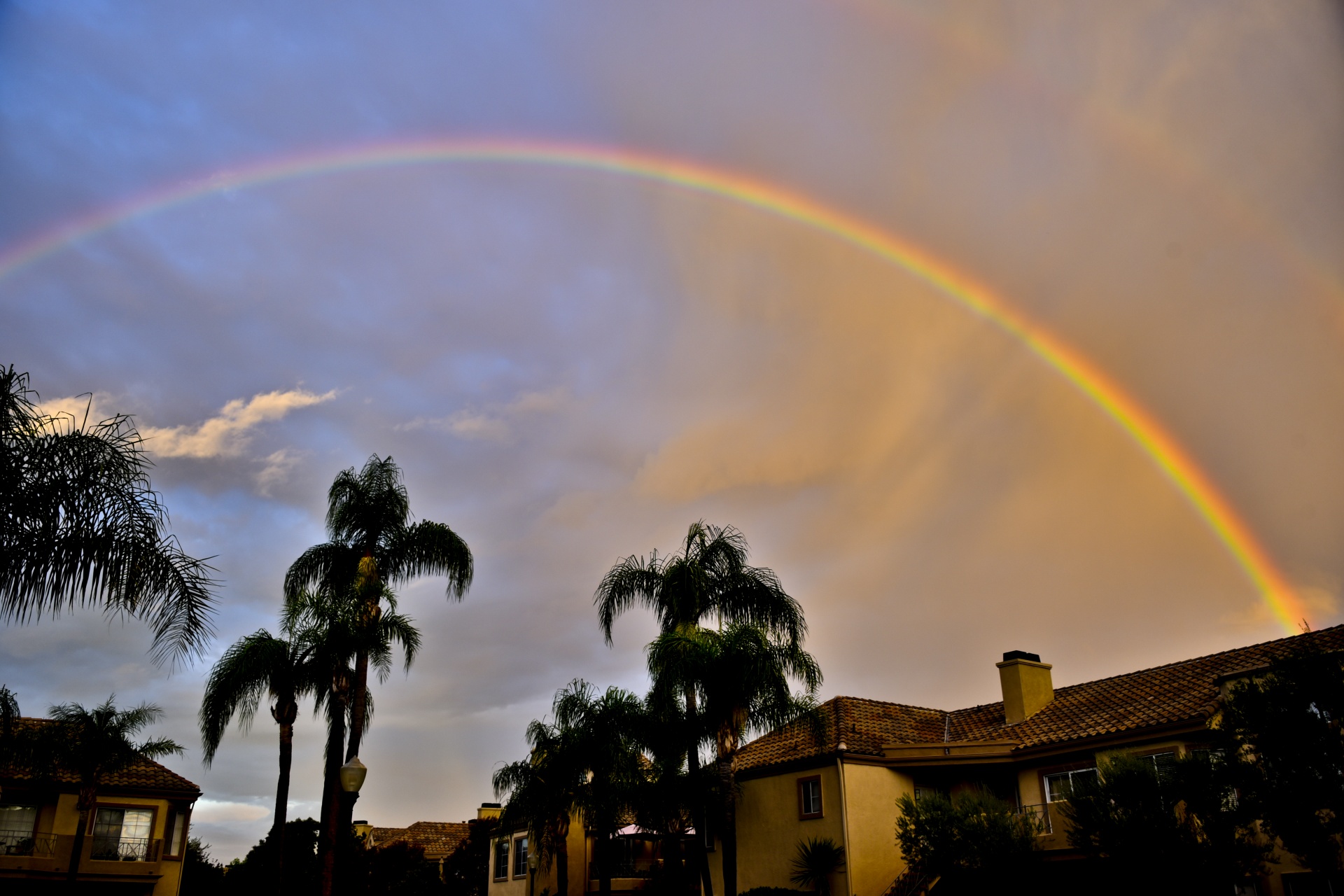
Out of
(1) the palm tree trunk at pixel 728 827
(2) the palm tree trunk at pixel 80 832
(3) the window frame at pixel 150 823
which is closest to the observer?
(1) the palm tree trunk at pixel 728 827

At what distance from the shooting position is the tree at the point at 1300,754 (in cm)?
1614

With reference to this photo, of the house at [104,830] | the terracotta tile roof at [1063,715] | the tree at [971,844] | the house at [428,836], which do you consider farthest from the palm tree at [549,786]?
the house at [428,836]

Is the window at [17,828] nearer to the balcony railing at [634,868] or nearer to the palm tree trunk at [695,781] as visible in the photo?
the balcony railing at [634,868]

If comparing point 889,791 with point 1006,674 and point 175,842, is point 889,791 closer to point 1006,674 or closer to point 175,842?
point 1006,674

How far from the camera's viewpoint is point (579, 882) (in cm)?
4081

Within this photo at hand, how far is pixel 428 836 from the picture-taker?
66.8 m

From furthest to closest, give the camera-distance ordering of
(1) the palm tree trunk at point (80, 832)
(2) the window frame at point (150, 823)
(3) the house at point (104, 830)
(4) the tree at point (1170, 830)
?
(2) the window frame at point (150, 823), (3) the house at point (104, 830), (1) the palm tree trunk at point (80, 832), (4) the tree at point (1170, 830)

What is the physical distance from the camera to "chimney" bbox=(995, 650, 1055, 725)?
29938mm

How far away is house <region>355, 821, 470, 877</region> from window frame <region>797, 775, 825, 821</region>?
3551cm

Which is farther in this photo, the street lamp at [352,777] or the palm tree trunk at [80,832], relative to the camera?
the palm tree trunk at [80,832]

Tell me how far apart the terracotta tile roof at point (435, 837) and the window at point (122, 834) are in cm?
2306

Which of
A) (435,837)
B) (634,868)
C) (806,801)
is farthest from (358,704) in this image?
(435,837)

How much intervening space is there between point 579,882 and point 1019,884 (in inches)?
943

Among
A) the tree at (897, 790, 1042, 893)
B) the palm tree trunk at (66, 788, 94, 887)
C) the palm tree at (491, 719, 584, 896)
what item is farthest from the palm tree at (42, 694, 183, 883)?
the tree at (897, 790, 1042, 893)
